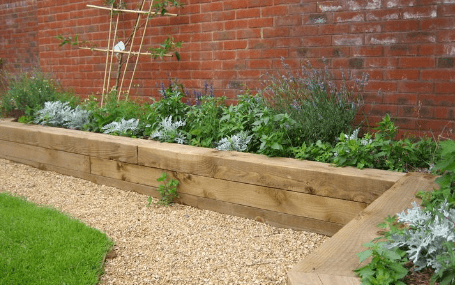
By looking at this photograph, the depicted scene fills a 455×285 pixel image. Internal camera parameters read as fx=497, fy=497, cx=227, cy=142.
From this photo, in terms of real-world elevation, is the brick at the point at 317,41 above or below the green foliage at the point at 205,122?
above

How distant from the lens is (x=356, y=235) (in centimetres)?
220

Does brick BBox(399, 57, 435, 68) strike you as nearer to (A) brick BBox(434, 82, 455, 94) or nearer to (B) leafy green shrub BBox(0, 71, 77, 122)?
(A) brick BBox(434, 82, 455, 94)

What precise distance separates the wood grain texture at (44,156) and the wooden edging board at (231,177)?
0.04 ft

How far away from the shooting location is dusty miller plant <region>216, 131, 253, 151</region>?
12.9ft

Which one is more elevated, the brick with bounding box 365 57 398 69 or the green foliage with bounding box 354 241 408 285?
the brick with bounding box 365 57 398 69

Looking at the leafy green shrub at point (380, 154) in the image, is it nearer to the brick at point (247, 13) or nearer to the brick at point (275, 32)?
the brick at point (275, 32)

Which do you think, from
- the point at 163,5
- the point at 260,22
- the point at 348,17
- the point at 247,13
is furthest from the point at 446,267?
the point at 163,5

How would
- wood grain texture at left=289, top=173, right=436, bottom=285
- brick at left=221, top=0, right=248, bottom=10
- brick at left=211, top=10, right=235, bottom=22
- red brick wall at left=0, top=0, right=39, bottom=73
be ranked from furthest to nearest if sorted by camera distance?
red brick wall at left=0, top=0, right=39, bottom=73
brick at left=211, top=10, right=235, bottom=22
brick at left=221, top=0, right=248, bottom=10
wood grain texture at left=289, top=173, right=436, bottom=285

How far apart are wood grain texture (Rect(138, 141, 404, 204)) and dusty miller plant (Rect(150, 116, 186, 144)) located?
16 centimetres

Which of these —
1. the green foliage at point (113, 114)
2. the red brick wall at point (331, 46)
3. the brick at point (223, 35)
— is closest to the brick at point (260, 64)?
the red brick wall at point (331, 46)

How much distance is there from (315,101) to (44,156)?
292 cm

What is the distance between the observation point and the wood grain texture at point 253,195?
3166 mm

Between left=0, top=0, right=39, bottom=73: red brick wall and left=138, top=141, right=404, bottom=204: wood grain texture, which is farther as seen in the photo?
left=0, top=0, right=39, bottom=73: red brick wall

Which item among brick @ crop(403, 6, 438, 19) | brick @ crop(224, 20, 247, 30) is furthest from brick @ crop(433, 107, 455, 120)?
brick @ crop(224, 20, 247, 30)
